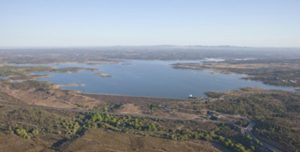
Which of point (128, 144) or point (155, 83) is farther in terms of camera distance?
point (155, 83)

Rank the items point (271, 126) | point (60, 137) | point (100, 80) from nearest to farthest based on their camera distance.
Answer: point (60, 137) → point (271, 126) → point (100, 80)

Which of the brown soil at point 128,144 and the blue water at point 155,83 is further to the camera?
the blue water at point 155,83

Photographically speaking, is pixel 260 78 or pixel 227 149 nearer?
pixel 227 149

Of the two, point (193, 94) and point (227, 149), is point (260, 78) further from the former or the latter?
point (227, 149)

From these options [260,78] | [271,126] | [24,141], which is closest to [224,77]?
[260,78]

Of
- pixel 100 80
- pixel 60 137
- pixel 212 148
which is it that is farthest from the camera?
pixel 100 80

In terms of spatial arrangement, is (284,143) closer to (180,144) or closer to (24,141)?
(180,144)

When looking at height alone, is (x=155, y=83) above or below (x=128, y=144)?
above

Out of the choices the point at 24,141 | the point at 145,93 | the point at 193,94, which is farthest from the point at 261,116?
the point at 24,141

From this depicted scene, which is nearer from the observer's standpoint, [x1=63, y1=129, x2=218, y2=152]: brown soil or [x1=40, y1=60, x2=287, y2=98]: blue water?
[x1=63, y1=129, x2=218, y2=152]: brown soil
